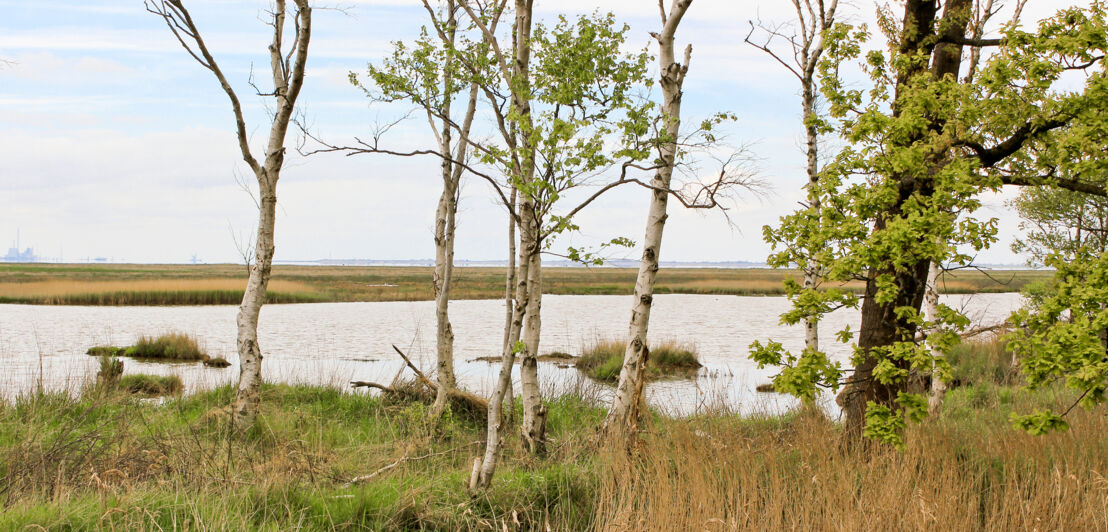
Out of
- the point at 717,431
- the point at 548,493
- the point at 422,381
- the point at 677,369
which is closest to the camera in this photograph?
the point at 548,493

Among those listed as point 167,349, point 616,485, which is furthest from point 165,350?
point 616,485

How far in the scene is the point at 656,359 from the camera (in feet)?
61.8

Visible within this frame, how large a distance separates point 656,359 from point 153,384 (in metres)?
11.2

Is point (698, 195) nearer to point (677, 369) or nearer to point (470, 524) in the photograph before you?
point (470, 524)

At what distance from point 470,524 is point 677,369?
44.4ft

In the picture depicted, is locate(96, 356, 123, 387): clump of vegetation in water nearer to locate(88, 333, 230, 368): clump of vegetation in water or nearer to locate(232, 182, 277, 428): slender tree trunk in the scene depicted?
locate(232, 182, 277, 428): slender tree trunk

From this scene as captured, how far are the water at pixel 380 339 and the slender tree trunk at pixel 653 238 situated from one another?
79cm

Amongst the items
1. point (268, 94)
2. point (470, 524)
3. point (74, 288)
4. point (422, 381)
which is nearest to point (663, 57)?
point (268, 94)

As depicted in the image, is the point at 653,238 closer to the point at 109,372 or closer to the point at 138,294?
the point at 109,372

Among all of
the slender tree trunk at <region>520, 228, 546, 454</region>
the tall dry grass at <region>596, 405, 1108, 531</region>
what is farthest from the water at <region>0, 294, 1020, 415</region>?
the tall dry grass at <region>596, 405, 1108, 531</region>

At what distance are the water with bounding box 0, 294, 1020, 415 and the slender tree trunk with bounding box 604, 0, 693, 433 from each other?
79 cm

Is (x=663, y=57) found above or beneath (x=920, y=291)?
above

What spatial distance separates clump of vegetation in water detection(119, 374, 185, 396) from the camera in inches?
484

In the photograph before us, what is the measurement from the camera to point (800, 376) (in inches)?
221
